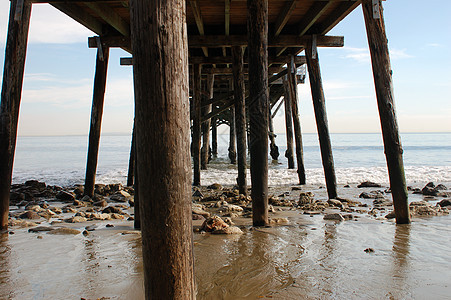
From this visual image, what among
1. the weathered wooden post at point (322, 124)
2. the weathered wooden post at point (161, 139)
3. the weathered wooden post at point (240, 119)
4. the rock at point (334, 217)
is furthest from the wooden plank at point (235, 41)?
the weathered wooden post at point (161, 139)

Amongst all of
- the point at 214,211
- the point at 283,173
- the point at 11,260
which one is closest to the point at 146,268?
the point at 11,260

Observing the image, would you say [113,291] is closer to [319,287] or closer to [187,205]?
[187,205]

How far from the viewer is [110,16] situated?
6477mm

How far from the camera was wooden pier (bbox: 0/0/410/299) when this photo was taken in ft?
6.05

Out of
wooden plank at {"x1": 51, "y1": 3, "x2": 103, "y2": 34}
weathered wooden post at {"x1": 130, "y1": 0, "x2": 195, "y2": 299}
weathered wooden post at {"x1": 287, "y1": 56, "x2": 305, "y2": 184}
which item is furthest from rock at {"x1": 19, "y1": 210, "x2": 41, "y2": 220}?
weathered wooden post at {"x1": 287, "y1": 56, "x2": 305, "y2": 184}

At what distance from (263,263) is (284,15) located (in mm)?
4750

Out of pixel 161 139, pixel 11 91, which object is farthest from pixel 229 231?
pixel 11 91

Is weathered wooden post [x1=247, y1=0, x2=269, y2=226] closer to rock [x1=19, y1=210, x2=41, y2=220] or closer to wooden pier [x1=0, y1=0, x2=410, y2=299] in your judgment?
wooden pier [x1=0, y1=0, x2=410, y2=299]

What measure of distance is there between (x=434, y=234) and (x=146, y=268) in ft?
12.8

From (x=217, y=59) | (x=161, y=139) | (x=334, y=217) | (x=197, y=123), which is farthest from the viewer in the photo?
(x=197, y=123)

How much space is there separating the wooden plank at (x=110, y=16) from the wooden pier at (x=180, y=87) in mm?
18

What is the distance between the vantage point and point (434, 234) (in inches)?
176

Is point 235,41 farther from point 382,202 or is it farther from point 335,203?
point 382,202

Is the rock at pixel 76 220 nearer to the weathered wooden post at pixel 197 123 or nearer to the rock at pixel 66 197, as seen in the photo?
the rock at pixel 66 197
